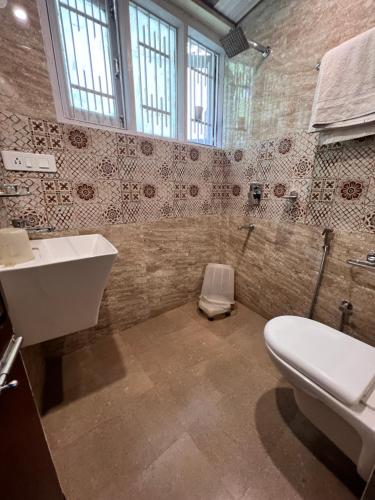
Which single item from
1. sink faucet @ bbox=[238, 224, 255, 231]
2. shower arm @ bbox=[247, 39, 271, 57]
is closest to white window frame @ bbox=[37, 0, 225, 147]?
shower arm @ bbox=[247, 39, 271, 57]

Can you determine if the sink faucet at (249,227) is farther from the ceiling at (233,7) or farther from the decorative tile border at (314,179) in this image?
the ceiling at (233,7)

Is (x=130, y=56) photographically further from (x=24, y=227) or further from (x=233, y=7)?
(x=24, y=227)

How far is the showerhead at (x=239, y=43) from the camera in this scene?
137 cm

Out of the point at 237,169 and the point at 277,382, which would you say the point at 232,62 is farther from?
the point at 277,382

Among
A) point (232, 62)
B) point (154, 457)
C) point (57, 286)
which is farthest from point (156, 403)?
point (232, 62)

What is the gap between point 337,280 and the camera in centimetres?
131

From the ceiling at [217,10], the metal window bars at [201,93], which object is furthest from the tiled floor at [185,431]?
the ceiling at [217,10]

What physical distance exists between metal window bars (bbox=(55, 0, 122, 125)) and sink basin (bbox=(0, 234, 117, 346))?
995mm

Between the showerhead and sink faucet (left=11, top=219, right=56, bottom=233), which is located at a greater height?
the showerhead

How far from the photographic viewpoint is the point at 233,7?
4.83 feet

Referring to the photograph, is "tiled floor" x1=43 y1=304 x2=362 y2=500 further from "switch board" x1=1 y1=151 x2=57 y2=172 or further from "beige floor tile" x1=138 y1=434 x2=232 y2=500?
"switch board" x1=1 y1=151 x2=57 y2=172

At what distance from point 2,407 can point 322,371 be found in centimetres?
102

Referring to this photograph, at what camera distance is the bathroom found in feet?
2.74

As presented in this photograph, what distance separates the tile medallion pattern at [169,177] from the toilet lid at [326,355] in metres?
0.64
